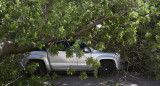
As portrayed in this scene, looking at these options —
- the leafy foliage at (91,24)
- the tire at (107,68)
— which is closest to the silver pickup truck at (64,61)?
the tire at (107,68)

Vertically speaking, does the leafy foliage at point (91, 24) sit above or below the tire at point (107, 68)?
above

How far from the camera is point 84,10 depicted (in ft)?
17.4

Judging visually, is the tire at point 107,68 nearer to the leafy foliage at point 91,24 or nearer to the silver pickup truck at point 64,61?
the silver pickup truck at point 64,61

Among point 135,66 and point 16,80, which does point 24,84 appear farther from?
point 135,66

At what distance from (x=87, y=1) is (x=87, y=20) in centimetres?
48

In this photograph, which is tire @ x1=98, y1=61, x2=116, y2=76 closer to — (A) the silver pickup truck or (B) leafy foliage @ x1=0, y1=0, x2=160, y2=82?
(A) the silver pickup truck

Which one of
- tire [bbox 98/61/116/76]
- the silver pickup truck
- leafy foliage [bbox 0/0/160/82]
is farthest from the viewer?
the silver pickup truck

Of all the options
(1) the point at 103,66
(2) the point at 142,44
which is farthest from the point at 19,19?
(1) the point at 103,66

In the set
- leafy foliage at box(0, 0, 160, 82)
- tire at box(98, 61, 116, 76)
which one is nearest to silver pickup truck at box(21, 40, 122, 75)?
tire at box(98, 61, 116, 76)

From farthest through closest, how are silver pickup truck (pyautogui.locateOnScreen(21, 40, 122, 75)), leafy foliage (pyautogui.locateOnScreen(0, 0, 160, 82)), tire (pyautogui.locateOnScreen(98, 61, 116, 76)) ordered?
silver pickup truck (pyautogui.locateOnScreen(21, 40, 122, 75)) < tire (pyautogui.locateOnScreen(98, 61, 116, 76)) < leafy foliage (pyautogui.locateOnScreen(0, 0, 160, 82))

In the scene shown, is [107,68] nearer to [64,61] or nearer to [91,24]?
[64,61]

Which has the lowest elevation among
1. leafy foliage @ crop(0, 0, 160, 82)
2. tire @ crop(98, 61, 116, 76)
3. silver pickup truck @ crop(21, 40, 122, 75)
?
tire @ crop(98, 61, 116, 76)

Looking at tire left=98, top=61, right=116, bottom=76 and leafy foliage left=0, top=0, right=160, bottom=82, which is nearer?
leafy foliage left=0, top=0, right=160, bottom=82

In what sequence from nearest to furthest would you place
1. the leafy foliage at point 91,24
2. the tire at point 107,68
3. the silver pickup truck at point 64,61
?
the leafy foliage at point 91,24 → the tire at point 107,68 → the silver pickup truck at point 64,61
